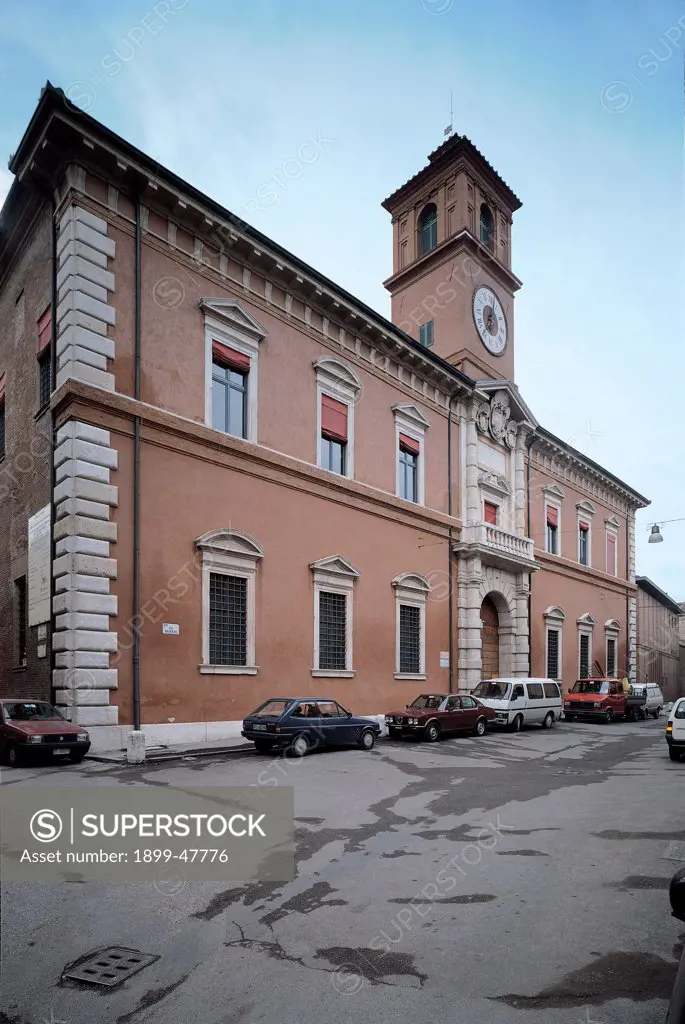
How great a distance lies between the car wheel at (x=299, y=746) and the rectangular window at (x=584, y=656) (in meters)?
25.4

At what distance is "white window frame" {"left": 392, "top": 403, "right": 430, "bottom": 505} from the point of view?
83.6 ft

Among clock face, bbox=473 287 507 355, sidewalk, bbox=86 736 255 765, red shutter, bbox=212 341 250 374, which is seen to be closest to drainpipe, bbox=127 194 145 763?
sidewalk, bbox=86 736 255 765

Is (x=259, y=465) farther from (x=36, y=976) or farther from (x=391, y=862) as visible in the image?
(x=36, y=976)

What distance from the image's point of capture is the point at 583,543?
39438 millimetres

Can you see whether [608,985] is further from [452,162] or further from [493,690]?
[452,162]

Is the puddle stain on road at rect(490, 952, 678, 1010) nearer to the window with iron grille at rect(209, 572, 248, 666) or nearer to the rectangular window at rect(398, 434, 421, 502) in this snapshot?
the window with iron grille at rect(209, 572, 248, 666)

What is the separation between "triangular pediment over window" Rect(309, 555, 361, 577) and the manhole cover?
15.7 m

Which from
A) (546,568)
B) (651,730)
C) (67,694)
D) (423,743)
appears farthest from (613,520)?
(67,694)

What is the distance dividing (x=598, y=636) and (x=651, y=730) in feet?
47.5

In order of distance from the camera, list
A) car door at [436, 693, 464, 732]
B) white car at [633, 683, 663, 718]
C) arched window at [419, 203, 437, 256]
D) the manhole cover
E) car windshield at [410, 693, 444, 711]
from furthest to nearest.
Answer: arched window at [419, 203, 437, 256] → white car at [633, 683, 663, 718] → car windshield at [410, 693, 444, 711] → car door at [436, 693, 464, 732] → the manhole cover

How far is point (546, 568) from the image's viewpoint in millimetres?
34562

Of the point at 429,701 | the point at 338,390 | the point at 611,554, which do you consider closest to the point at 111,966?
the point at 429,701

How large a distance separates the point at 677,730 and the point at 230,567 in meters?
10.7

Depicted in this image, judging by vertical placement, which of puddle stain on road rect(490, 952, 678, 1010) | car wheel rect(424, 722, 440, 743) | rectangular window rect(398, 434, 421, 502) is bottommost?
car wheel rect(424, 722, 440, 743)
